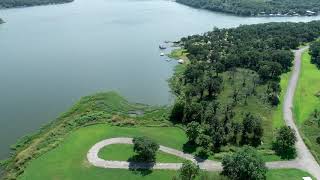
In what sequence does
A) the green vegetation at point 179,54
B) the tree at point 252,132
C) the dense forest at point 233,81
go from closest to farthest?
the tree at point 252,132, the dense forest at point 233,81, the green vegetation at point 179,54

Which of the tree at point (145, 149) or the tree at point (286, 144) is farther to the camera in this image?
the tree at point (286, 144)

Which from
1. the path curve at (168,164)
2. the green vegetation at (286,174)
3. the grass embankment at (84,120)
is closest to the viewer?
the green vegetation at (286,174)

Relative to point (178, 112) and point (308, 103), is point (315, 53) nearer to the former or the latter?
point (308, 103)

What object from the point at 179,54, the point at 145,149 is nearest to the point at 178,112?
the point at 145,149

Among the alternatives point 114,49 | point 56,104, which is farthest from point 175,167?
point 114,49

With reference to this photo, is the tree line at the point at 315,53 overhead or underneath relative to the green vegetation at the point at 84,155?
overhead

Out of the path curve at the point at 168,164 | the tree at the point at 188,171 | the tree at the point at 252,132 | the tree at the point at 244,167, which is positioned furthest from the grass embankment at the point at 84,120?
the tree at the point at 188,171

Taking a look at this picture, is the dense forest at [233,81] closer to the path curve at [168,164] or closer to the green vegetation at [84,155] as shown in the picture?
the path curve at [168,164]
